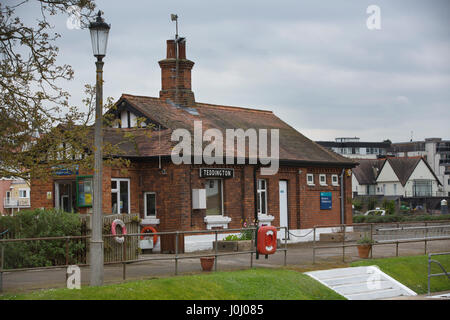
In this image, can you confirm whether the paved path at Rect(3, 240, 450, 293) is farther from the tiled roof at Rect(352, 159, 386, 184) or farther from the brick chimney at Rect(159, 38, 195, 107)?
the tiled roof at Rect(352, 159, 386, 184)

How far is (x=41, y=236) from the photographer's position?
19000 mm

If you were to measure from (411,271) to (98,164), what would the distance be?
11626 millimetres

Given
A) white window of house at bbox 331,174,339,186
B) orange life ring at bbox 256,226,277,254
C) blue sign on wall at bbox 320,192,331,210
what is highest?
white window of house at bbox 331,174,339,186

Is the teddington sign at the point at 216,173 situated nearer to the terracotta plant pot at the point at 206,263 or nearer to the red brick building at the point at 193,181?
the red brick building at the point at 193,181

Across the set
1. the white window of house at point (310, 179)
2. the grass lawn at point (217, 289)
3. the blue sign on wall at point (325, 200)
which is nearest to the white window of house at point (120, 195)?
the grass lawn at point (217, 289)

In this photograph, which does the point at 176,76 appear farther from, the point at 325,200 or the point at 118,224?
the point at 118,224

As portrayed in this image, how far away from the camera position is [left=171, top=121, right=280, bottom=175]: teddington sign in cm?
2543

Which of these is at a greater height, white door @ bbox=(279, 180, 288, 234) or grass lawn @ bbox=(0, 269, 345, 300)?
white door @ bbox=(279, 180, 288, 234)

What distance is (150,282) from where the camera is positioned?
14.9m

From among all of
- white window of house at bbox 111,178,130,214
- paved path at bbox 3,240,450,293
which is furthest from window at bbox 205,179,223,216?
paved path at bbox 3,240,450,293

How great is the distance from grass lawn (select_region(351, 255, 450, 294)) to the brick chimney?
12566mm

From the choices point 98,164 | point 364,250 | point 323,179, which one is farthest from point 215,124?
point 98,164

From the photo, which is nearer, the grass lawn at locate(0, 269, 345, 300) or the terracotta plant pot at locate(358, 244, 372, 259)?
the grass lawn at locate(0, 269, 345, 300)
